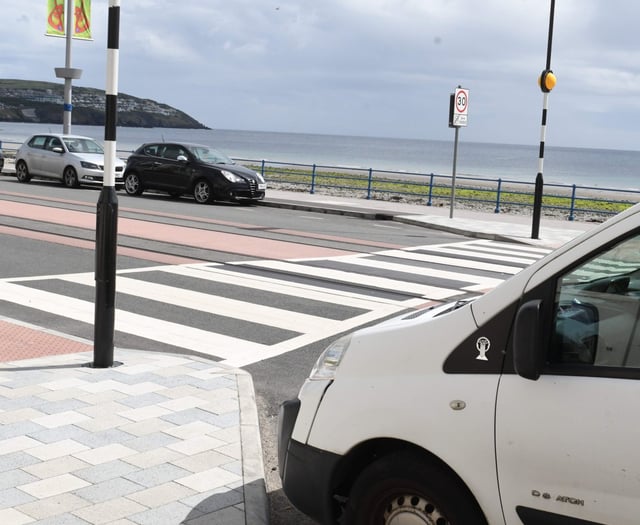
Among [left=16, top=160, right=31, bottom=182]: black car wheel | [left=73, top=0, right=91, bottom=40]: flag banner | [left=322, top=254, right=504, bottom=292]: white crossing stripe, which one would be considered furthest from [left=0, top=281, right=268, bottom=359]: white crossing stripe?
[left=73, top=0, right=91, bottom=40]: flag banner

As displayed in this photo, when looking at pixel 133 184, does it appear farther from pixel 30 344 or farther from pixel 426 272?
pixel 30 344

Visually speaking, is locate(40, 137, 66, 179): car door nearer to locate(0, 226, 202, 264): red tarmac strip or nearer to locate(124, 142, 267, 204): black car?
locate(124, 142, 267, 204): black car

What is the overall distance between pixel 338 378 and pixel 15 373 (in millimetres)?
3743

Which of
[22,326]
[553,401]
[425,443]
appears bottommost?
[22,326]

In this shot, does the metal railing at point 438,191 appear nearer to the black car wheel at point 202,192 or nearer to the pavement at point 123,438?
the black car wheel at point 202,192

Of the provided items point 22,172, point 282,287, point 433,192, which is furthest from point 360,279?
point 433,192

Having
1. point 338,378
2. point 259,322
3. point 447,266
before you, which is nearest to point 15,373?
point 259,322

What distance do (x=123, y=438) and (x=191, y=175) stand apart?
20428 millimetres

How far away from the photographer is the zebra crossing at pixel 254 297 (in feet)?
28.0

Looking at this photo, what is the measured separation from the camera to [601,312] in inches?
127

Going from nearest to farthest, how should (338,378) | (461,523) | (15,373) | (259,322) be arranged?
(461,523)
(338,378)
(15,373)
(259,322)

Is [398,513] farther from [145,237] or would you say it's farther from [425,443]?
[145,237]

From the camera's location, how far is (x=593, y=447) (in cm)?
300

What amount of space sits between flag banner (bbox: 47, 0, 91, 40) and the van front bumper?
98.3ft
